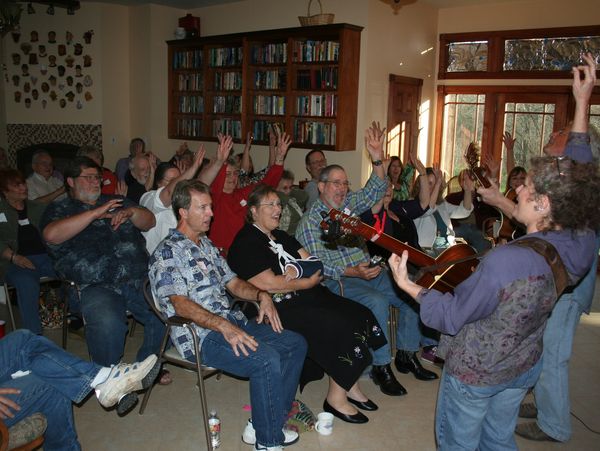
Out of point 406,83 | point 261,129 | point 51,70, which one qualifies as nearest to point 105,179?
point 261,129

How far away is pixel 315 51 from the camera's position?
21.4 ft

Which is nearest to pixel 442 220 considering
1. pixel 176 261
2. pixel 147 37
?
pixel 176 261

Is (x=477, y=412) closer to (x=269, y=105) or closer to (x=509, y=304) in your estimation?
(x=509, y=304)

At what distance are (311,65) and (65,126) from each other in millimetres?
3717

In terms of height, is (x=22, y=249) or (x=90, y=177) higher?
(x=90, y=177)

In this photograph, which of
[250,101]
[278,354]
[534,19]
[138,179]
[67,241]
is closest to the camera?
[278,354]

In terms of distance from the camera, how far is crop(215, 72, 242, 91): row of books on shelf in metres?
7.35

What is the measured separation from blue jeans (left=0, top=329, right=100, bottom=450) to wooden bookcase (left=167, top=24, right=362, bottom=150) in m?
4.52

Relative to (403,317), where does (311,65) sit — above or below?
above

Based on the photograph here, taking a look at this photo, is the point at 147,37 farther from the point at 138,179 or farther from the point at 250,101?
the point at 138,179

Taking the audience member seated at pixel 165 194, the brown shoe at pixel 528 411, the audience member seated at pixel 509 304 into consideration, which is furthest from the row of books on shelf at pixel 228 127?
the audience member seated at pixel 509 304

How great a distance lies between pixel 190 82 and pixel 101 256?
17.3 feet

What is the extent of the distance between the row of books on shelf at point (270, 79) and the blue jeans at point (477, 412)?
548 cm

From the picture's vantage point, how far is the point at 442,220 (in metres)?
4.64
